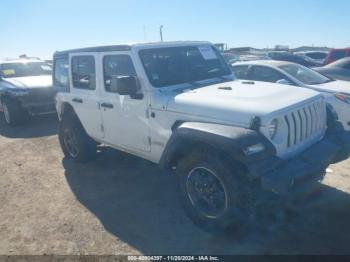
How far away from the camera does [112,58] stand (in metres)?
4.72

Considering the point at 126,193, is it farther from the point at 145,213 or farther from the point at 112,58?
the point at 112,58

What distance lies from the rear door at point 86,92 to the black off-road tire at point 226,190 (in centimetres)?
200

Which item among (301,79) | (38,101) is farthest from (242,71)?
(38,101)

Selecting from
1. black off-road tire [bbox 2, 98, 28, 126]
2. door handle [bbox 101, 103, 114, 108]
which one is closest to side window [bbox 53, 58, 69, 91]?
door handle [bbox 101, 103, 114, 108]

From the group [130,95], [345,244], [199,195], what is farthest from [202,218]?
[130,95]

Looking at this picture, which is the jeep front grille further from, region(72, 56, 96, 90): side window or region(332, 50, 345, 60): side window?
region(332, 50, 345, 60): side window

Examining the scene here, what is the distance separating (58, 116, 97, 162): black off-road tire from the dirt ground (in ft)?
0.59

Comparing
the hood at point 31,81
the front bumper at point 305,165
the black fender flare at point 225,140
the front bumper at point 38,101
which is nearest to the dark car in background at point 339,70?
the front bumper at point 305,165

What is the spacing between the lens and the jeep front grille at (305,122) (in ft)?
11.6

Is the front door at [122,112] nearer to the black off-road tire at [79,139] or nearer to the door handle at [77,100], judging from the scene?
the door handle at [77,100]

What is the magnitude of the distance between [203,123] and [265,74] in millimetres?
4804

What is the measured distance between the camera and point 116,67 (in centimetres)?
468

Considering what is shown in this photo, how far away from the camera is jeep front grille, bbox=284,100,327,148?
3.54m

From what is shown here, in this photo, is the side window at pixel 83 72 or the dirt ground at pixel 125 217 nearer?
the dirt ground at pixel 125 217
